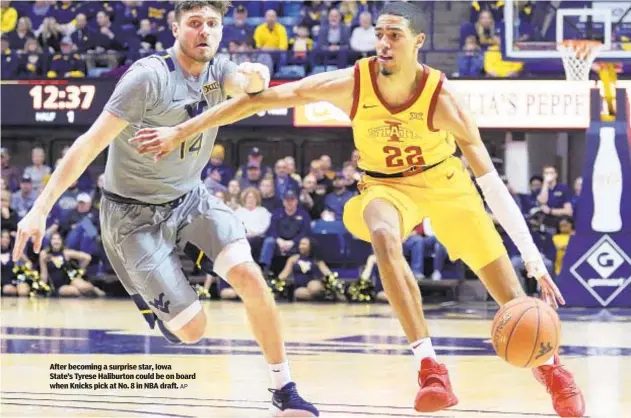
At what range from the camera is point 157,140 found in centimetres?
562

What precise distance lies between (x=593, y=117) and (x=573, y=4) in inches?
78.0

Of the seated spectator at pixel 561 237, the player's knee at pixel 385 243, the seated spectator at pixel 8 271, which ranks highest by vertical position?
the player's knee at pixel 385 243

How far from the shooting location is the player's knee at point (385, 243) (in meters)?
5.91

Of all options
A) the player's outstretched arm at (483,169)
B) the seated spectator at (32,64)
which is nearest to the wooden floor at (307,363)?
the player's outstretched arm at (483,169)

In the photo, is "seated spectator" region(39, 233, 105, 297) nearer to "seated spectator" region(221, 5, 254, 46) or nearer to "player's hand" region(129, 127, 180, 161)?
"seated spectator" region(221, 5, 254, 46)

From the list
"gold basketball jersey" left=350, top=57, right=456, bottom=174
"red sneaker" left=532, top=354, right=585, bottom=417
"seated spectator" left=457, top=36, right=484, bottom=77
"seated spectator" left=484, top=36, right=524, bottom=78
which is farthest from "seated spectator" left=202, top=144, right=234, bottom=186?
"red sneaker" left=532, top=354, right=585, bottom=417

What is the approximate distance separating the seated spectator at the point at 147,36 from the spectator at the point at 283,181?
331 cm

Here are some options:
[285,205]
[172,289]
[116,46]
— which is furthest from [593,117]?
[172,289]

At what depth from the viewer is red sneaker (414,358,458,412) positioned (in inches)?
221

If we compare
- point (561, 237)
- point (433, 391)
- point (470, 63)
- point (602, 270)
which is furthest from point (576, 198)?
point (433, 391)

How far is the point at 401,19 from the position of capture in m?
5.97

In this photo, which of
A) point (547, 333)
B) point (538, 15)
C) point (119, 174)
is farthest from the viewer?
point (538, 15)

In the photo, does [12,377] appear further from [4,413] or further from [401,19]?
[401,19]

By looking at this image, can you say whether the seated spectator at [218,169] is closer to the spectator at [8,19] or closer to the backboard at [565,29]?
the backboard at [565,29]
